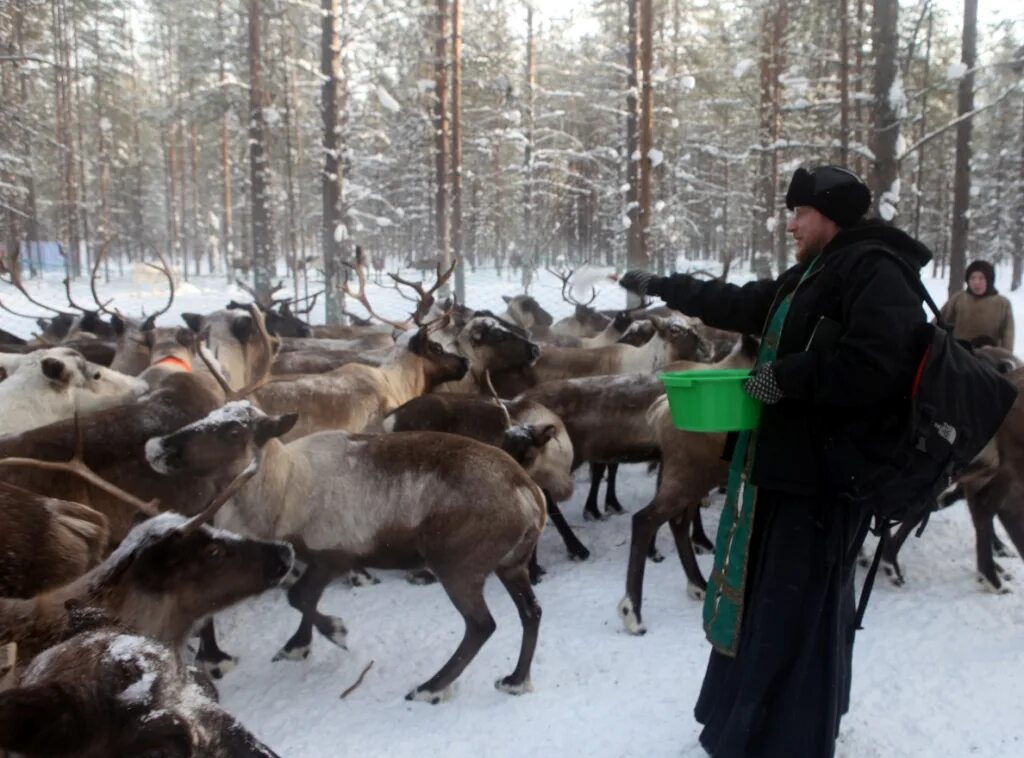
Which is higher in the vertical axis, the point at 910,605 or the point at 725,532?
the point at 725,532

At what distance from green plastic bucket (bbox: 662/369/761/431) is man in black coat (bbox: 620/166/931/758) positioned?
0.24ft

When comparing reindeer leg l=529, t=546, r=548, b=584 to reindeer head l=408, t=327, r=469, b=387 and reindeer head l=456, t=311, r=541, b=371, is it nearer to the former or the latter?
reindeer head l=408, t=327, r=469, b=387

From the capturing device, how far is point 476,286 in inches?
1224

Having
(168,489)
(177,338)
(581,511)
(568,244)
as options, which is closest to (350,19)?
(177,338)

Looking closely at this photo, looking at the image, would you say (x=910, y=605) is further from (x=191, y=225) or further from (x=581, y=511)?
(x=191, y=225)

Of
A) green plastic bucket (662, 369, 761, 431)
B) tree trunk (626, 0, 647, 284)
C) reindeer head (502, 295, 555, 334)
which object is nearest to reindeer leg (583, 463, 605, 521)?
green plastic bucket (662, 369, 761, 431)

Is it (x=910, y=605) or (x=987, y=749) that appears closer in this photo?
(x=987, y=749)

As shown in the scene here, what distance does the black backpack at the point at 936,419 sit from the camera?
242cm

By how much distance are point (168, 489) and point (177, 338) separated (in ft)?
10.3

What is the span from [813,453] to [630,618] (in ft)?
6.96

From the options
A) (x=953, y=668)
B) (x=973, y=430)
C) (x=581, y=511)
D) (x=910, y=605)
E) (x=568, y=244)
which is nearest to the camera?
(x=973, y=430)

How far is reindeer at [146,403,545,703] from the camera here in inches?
152

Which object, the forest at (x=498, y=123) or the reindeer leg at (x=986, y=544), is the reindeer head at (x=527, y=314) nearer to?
the forest at (x=498, y=123)

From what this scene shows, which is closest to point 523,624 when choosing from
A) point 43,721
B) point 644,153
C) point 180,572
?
point 180,572
